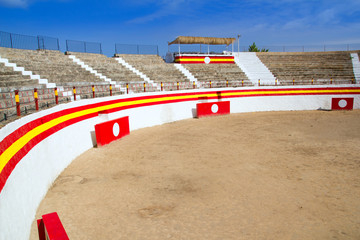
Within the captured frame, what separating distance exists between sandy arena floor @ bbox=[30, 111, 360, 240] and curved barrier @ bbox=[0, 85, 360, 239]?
0.56 metres

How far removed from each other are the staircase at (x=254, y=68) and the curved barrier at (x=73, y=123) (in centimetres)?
616

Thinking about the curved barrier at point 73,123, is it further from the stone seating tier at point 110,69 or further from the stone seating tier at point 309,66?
the stone seating tier at point 110,69

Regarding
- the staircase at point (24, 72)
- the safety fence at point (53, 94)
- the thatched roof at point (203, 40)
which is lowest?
the safety fence at point (53, 94)

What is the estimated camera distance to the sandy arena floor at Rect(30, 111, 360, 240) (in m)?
4.92

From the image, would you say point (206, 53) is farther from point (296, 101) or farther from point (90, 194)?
point (90, 194)

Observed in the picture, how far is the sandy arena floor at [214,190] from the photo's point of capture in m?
4.92

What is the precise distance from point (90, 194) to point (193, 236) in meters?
2.97

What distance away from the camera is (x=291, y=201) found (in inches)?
230

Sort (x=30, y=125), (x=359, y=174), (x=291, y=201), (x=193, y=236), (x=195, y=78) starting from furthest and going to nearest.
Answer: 1. (x=195, y=78)
2. (x=359, y=174)
3. (x=30, y=125)
4. (x=291, y=201)
5. (x=193, y=236)

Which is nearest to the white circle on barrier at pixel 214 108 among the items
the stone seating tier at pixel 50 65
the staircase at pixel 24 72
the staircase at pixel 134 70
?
the staircase at pixel 134 70

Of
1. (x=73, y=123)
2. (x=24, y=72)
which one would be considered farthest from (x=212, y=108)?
(x=24, y=72)

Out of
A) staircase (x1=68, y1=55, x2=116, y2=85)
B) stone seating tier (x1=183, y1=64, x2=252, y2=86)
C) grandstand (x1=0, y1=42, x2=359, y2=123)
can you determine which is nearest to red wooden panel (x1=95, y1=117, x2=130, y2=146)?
grandstand (x1=0, y1=42, x2=359, y2=123)

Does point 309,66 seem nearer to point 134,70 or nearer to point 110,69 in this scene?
point 134,70

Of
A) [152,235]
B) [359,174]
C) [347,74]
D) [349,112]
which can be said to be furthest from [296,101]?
[152,235]
